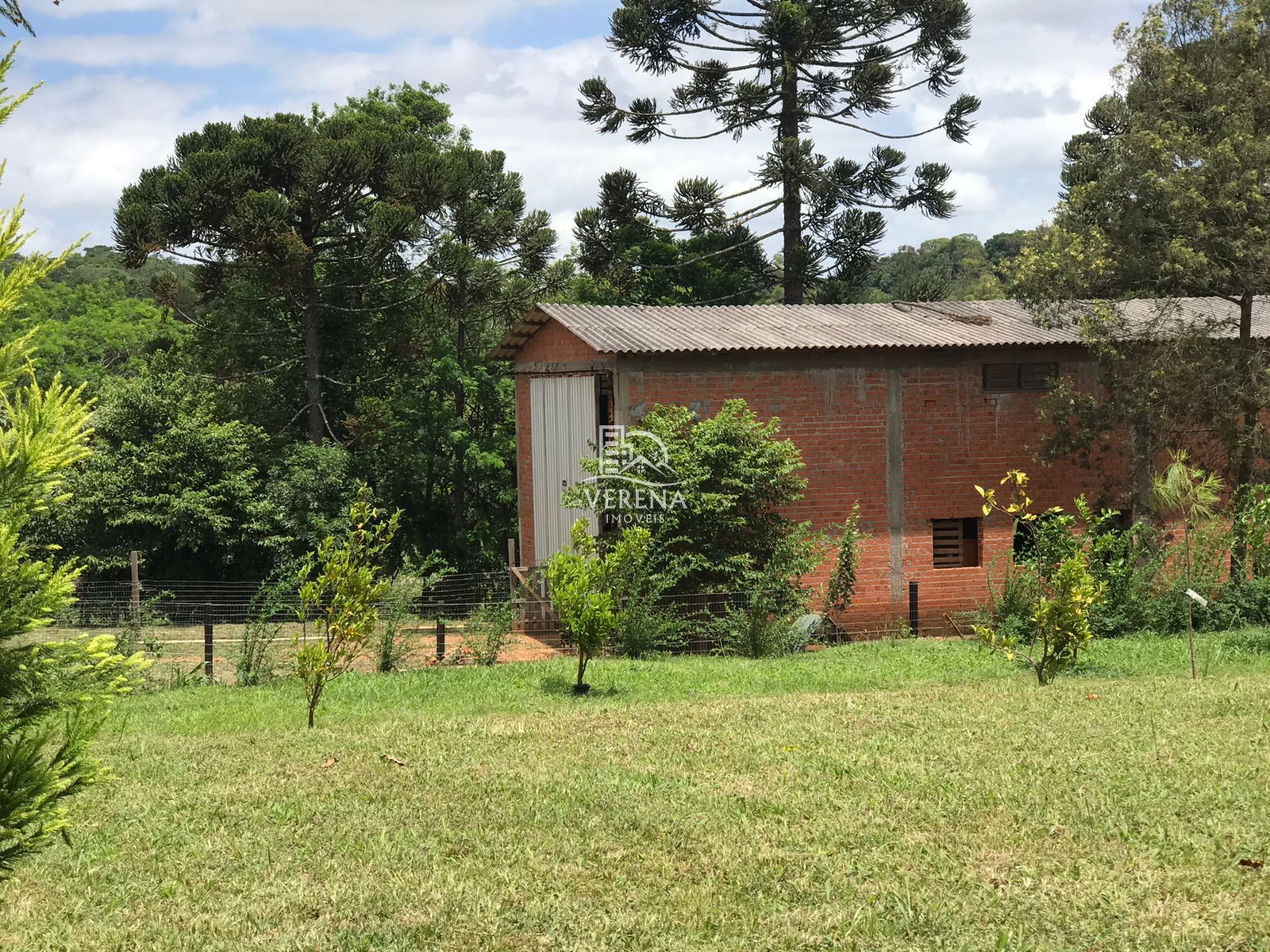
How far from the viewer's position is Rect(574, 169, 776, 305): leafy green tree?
26.6 meters

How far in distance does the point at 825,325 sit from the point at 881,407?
159 centimetres

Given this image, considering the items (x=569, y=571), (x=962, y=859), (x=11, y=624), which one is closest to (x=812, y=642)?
(x=569, y=571)

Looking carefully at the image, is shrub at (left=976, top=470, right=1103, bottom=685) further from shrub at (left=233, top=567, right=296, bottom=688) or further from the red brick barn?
shrub at (left=233, top=567, right=296, bottom=688)

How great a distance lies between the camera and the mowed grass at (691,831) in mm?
4918

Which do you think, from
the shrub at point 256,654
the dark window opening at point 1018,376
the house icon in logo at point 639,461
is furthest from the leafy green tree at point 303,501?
the dark window opening at point 1018,376

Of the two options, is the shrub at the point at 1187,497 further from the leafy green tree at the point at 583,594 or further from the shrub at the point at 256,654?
the shrub at the point at 256,654

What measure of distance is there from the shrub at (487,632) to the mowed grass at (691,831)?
11.8ft

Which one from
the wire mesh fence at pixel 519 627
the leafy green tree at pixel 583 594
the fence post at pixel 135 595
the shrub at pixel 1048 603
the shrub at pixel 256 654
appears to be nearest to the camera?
the shrub at pixel 1048 603

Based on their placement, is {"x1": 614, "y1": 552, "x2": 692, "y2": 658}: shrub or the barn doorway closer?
{"x1": 614, "y1": 552, "x2": 692, "y2": 658}: shrub

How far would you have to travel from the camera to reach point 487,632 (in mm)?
13383

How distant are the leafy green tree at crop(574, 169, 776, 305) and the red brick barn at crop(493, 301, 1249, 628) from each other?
31.4 feet

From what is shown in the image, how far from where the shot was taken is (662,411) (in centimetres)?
1569

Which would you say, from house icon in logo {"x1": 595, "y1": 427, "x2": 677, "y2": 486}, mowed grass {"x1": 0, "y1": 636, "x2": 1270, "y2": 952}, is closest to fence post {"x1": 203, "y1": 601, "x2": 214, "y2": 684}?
mowed grass {"x1": 0, "y1": 636, "x2": 1270, "y2": 952}

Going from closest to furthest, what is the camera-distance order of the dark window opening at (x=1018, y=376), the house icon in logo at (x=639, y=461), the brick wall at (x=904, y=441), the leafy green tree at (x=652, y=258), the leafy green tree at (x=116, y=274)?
the house icon in logo at (x=639, y=461), the brick wall at (x=904, y=441), the dark window opening at (x=1018, y=376), the leafy green tree at (x=652, y=258), the leafy green tree at (x=116, y=274)
